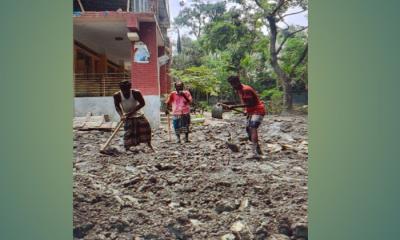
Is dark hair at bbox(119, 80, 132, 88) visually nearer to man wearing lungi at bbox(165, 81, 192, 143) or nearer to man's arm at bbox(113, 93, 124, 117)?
man's arm at bbox(113, 93, 124, 117)

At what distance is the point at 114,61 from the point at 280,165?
1.75 m

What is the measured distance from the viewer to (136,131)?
3141mm

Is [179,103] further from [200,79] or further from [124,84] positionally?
[124,84]

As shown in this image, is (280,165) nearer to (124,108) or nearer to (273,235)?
(273,235)

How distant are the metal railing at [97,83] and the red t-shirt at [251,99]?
105 cm

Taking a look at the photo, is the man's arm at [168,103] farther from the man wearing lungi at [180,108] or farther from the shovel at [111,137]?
the shovel at [111,137]

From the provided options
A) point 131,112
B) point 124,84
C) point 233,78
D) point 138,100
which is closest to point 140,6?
point 124,84

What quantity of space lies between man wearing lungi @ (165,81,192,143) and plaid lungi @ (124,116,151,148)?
0.24 metres

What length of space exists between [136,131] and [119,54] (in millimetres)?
737

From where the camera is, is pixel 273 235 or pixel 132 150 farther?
pixel 132 150

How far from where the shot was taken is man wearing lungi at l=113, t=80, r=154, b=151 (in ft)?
10.3

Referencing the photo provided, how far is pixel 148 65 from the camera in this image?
10.6 feet

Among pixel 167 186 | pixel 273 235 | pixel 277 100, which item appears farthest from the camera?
pixel 277 100
